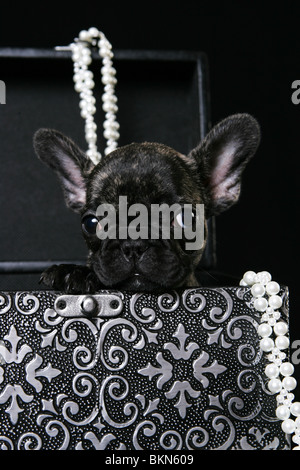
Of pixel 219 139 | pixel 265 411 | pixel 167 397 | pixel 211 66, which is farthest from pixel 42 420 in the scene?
pixel 211 66

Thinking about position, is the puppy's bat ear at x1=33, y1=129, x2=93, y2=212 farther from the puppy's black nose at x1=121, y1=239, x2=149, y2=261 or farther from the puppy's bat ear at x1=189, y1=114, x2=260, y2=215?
the puppy's black nose at x1=121, y1=239, x2=149, y2=261

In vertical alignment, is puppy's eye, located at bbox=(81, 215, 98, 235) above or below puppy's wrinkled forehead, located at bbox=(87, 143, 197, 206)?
below

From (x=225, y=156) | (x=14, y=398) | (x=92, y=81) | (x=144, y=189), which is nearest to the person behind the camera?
(x=14, y=398)

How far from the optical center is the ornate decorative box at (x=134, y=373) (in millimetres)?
1023

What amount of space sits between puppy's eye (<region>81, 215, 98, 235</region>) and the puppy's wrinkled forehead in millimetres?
33

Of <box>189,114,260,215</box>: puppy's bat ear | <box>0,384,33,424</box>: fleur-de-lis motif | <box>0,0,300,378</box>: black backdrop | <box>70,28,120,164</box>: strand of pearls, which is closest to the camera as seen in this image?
<box>0,384,33,424</box>: fleur-de-lis motif

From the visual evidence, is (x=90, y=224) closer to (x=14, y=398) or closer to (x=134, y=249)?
(x=134, y=249)

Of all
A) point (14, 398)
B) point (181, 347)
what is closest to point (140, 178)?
point (181, 347)

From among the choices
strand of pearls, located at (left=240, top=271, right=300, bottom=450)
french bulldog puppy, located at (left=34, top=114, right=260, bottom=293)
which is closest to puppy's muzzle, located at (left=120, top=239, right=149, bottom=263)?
french bulldog puppy, located at (left=34, top=114, right=260, bottom=293)

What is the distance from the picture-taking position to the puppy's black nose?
1089 millimetres

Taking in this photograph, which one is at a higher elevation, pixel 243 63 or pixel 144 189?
pixel 243 63

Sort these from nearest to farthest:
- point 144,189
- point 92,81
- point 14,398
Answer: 1. point 14,398
2. point 144,189
3. point 92,81

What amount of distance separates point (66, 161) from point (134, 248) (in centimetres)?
44

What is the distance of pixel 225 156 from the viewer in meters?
1.38
